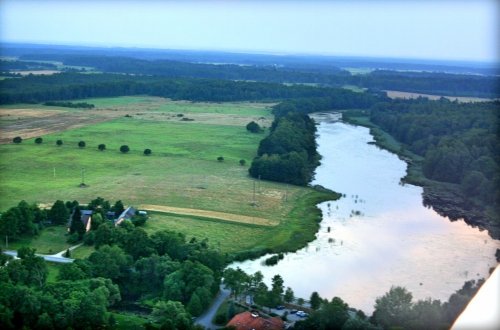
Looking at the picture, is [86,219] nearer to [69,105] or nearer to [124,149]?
[124,149]

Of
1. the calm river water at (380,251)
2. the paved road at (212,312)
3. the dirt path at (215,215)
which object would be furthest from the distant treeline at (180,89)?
the paved road at (212,312)

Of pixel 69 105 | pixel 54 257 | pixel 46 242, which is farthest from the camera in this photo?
pixel 69 105

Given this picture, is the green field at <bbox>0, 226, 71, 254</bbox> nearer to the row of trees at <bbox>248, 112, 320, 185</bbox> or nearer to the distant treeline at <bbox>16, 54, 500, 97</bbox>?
the row of trees at <bbox>248, 112, 320, 185</bbox>

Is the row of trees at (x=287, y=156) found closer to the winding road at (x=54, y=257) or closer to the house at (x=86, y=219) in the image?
the house at (x=86, y=219)

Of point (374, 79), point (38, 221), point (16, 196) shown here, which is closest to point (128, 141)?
point (16, 196)

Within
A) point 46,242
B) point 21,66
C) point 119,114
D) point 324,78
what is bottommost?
point 46,242

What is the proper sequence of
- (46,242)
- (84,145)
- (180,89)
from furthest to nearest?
(180,89) < (84,145) < (46,242)

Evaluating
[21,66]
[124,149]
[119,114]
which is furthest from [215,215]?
[21,66]
